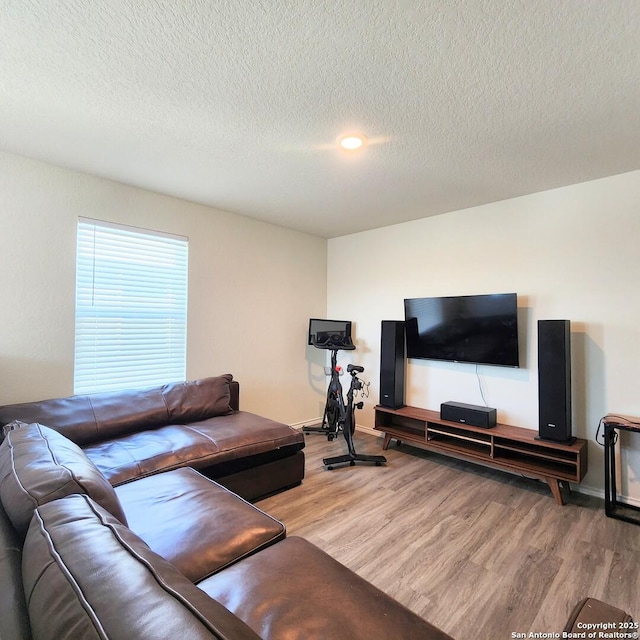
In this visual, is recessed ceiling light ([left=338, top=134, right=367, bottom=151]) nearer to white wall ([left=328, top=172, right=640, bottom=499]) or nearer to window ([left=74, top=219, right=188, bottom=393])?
white wall ([left=328, top=172, right=640, bottom=499])

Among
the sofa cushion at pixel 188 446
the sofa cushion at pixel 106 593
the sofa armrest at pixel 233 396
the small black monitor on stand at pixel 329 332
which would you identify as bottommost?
the sofa cushion at pixel 188 446

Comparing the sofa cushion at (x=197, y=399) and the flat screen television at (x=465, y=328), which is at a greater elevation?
the flat screen television at (x=465, y=328)

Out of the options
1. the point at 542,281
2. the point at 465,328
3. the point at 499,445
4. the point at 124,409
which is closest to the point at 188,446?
the point at 124,409

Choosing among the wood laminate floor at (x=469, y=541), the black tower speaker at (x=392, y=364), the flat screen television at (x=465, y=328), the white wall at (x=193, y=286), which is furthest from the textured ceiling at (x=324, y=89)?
the wood laminate floor at (x=469, y=541)

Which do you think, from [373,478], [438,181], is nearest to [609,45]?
[438,181]

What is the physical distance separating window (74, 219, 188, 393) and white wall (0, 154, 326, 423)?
8 cm

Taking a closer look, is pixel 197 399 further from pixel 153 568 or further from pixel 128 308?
pixel 153 568

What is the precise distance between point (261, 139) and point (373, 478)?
2801 millimetres

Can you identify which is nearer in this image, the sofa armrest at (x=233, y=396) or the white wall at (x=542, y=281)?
the white wall at (x=542, y=281)

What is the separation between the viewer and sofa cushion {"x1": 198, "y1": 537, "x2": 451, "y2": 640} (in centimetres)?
100

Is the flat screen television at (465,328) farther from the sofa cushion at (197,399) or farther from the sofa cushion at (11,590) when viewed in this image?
the sofa cushion at (11,590)

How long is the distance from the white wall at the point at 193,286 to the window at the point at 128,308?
3.3 inches

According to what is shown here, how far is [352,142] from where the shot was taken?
226 cm

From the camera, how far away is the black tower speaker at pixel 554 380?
2.66 m
